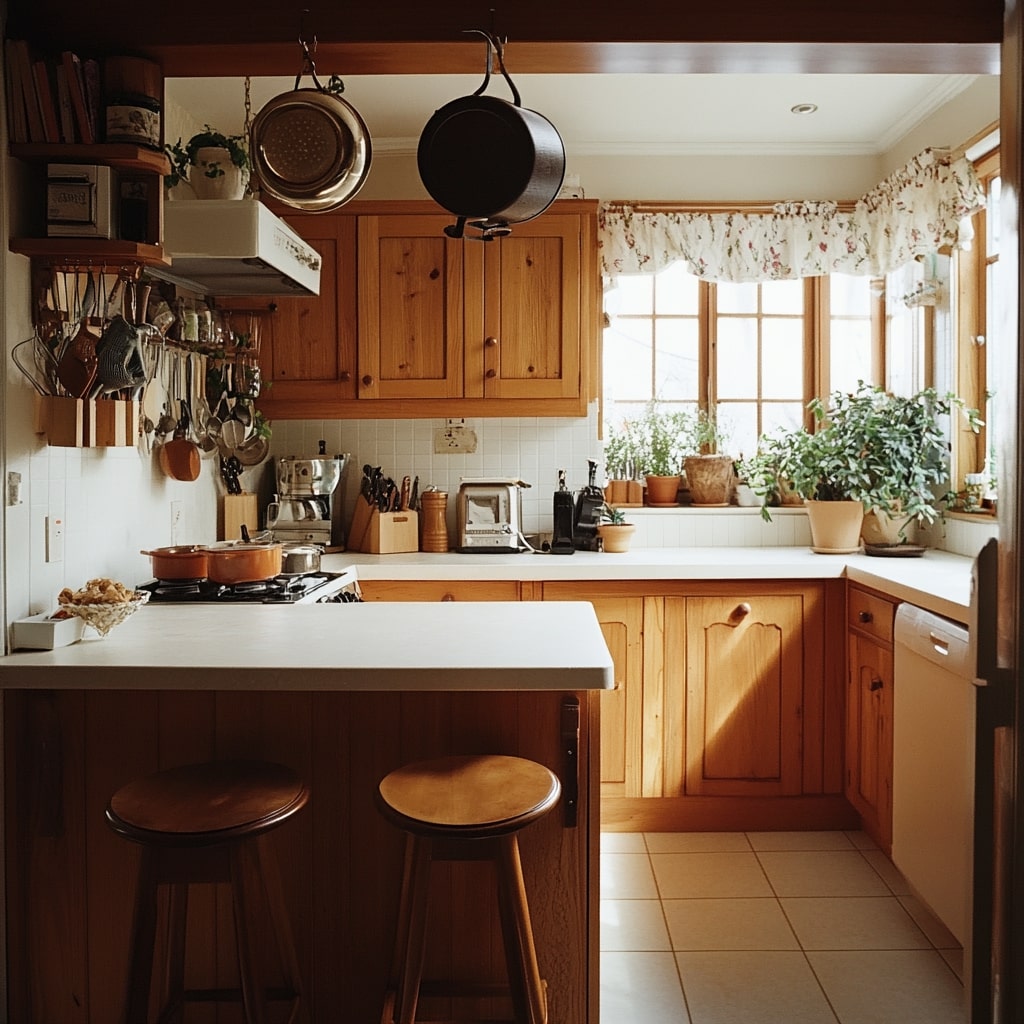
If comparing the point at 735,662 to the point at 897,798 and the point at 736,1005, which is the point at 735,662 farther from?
the point at 736,1005

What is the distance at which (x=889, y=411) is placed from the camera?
3.71 metres

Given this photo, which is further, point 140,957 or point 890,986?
point 890,986

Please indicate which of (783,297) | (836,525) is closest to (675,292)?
(783,297)

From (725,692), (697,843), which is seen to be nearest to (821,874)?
(697,843)

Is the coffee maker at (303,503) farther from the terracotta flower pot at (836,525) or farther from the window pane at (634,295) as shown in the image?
the terracotta flower pot at (836,525)

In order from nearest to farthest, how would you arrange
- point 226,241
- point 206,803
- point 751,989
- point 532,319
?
point 206,803
point 751,989
point 226,241
point 532,319

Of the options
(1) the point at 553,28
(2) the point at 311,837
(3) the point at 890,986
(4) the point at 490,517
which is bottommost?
(3) the point at 890,986

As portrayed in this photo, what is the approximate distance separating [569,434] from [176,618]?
2192mm

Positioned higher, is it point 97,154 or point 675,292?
point 675,292

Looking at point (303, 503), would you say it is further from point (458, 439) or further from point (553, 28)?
point (553, 28)

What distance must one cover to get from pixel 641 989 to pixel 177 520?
2112 millimetres

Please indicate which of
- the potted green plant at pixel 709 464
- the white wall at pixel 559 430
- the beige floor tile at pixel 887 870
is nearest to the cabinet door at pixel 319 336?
the white wall at pixel 559 430

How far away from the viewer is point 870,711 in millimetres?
3295

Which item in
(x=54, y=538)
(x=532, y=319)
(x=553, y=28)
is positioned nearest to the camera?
(x=553, y=28)
